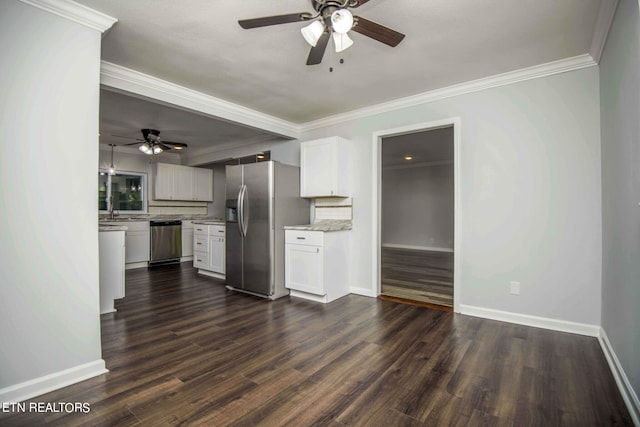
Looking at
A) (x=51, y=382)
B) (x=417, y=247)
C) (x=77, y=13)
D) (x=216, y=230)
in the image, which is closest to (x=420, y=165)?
(x=417, y=247)

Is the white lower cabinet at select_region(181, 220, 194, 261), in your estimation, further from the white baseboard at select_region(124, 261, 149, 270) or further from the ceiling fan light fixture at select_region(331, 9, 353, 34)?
the ceiling fan light fixture at select_region(331, 9, 353, 34)

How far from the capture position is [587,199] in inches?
105

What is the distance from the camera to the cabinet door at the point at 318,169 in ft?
13.2

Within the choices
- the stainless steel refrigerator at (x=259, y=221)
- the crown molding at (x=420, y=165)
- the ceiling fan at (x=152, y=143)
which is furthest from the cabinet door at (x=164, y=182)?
the crown molding at (x=420, y=165)

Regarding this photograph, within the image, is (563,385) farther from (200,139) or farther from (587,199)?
(200,139)

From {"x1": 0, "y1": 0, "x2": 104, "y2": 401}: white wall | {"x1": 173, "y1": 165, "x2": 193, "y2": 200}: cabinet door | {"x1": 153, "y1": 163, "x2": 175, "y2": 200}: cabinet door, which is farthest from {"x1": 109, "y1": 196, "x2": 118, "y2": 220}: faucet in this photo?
{"x1": 0, "y1": 0, "x2": 104, "y2": 401}: white wall

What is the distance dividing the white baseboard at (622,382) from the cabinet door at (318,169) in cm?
290

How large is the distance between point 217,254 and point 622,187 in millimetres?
4754

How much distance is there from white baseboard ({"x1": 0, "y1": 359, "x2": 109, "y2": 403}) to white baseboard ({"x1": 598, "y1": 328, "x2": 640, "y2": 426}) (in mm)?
3130

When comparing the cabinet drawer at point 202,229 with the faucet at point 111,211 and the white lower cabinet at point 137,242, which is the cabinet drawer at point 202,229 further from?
the faucet at point 111,211

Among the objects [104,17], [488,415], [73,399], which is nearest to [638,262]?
[488,415]

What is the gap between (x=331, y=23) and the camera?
1.71m

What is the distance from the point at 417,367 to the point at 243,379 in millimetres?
1197

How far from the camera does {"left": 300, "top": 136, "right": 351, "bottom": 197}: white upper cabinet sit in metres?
4.02
